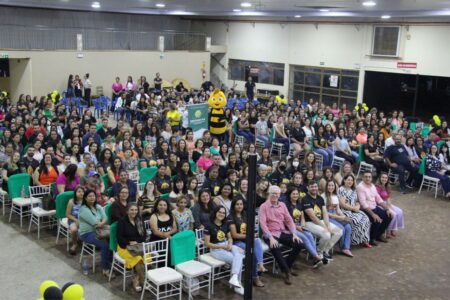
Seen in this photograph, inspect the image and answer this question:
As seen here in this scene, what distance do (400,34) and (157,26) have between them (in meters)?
11.8

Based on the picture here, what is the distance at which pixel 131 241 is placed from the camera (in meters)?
5.97

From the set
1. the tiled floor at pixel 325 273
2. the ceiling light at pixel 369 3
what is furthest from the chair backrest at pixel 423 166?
the ceiling light at pixel 369 3

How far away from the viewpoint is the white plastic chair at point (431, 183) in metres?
10.3

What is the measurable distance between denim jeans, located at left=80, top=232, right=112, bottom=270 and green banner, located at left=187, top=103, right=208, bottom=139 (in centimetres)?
585

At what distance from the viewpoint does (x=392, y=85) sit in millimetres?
19031

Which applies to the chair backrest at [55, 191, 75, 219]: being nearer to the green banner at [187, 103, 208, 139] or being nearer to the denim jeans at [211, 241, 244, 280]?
the denim jeans at [211, 241, 244, 280]

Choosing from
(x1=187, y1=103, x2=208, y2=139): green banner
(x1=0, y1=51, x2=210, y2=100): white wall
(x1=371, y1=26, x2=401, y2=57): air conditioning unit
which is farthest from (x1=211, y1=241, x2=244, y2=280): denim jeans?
(x1=0, y1=51, x2=210, y2=100): white wall

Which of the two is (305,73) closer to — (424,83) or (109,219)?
(424,83)

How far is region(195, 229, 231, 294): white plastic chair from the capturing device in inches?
235

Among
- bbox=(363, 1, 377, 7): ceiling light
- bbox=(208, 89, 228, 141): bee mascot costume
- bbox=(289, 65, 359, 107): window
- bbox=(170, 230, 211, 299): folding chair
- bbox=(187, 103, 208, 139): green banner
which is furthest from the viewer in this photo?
bbox=(289, 65, 359, 107): window

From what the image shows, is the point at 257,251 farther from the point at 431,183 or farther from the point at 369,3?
the point at 369,3

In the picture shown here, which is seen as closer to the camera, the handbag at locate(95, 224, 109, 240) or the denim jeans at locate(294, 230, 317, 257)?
the handbag at locate(95, 224, 109, 240)

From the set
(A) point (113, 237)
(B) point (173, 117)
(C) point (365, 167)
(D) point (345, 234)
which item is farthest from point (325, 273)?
(B) point (173, 117)

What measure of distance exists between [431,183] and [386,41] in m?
9.38
